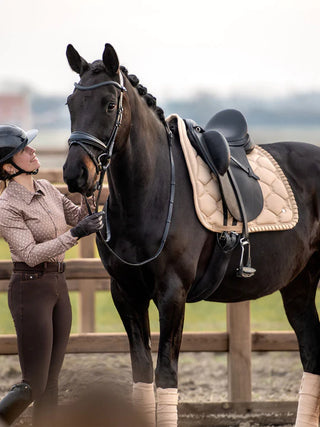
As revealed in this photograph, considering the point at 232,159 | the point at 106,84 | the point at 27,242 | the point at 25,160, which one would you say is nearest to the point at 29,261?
the point at 27,242

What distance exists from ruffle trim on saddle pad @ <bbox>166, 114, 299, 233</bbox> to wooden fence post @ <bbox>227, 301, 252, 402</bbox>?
3.94 ft

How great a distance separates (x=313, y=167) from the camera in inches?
187

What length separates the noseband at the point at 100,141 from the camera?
3.55 m

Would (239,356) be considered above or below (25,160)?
below

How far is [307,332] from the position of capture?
482 cm

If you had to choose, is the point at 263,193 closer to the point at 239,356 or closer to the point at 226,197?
the point at 226,197

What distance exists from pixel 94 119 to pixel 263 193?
49.1 inches

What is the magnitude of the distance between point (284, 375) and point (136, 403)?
283cm

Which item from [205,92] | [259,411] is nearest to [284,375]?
[259,411]

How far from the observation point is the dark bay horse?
3623mm

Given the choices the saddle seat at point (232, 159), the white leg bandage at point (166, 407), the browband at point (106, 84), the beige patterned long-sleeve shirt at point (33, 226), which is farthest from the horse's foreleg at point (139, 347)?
the browband at point (106, 84)

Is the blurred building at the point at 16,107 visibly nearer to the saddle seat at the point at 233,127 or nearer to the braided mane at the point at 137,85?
the saddle seat at the point at 233,127

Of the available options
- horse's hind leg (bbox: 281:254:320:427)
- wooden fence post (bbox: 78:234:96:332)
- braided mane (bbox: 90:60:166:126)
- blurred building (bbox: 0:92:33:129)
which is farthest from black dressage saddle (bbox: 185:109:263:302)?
→ blurred building (bbox: 0:92:33:129)

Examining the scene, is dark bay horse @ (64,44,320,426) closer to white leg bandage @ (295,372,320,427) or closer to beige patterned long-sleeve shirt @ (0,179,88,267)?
beige patterned long-sleeve shirt @ (0,179,88,267)
